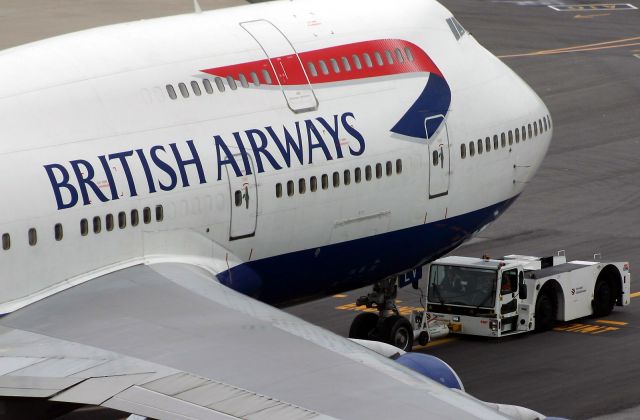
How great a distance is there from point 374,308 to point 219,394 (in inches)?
732

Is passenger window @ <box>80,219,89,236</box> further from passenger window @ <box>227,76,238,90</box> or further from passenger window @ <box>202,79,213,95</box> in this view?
passenger window @ <box>227,76,238,90</box>

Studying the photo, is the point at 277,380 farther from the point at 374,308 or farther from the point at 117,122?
the point at 374,308

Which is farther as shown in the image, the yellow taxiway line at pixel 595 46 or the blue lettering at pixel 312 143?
the yellow taxiway line at pixel 595 46

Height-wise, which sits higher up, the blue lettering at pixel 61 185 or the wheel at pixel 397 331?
the blue lettering at pixel 61 185

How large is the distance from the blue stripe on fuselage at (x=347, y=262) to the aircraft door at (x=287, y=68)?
3.39 m

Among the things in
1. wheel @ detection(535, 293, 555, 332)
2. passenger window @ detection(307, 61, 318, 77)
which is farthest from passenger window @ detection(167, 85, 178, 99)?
wheel @ detection(535, 293, 555, 332)

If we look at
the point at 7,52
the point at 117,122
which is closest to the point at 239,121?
the point at 117,122

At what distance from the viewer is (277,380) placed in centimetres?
2552

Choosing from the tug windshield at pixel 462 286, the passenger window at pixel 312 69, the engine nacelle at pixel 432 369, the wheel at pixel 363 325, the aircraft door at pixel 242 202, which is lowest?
the wheel at pixel 363 325

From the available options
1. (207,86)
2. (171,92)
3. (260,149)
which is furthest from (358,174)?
(171,92)

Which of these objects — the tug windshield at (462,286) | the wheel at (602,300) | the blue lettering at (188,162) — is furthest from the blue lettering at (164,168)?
the wheel at (602,300)

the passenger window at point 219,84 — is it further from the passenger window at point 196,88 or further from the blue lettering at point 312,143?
the blue lettering at point 312,143

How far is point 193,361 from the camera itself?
87.5 ft

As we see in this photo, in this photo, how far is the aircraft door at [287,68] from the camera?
116 feet
